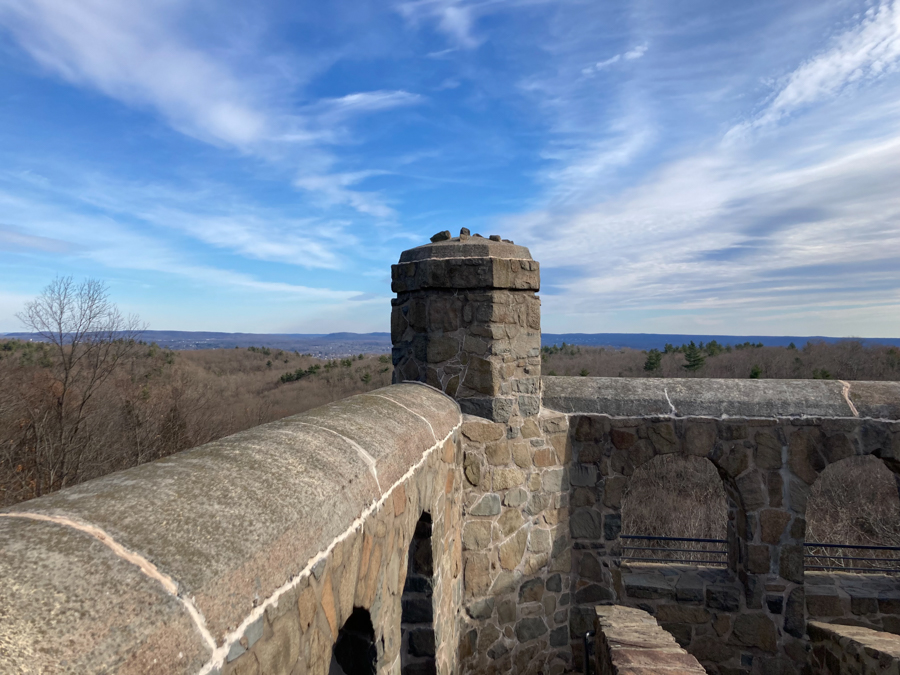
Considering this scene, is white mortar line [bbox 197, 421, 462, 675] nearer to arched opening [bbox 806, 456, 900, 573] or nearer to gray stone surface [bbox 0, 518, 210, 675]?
gray stone surface [bbox 0, 518, 210, 675]

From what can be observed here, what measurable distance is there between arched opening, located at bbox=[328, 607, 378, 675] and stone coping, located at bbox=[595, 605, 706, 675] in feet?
5.32

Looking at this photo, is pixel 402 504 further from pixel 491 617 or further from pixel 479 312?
pixel 491 617

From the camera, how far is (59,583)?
3.35ft

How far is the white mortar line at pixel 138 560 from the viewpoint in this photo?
1.17 meters

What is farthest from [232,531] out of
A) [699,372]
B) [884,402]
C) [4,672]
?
[699,372]

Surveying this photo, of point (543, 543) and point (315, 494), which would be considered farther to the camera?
point (543, 543)

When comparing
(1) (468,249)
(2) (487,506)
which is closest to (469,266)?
(1) (468,249)

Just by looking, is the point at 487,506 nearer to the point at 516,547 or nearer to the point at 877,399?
the point at 516,547

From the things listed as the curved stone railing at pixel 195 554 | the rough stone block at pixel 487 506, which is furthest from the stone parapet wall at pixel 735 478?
the curved stone railing at pixel 195 554

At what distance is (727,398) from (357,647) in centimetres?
409

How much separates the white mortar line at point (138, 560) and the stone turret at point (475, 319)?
3.58m

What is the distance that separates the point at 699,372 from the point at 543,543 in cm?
2818

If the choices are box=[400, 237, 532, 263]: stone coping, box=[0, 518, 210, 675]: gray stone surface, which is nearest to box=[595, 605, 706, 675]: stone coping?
box=[400, 237, 532, 263]: stone coping

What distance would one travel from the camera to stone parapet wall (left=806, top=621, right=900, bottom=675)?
Answer: 397 centimetres
